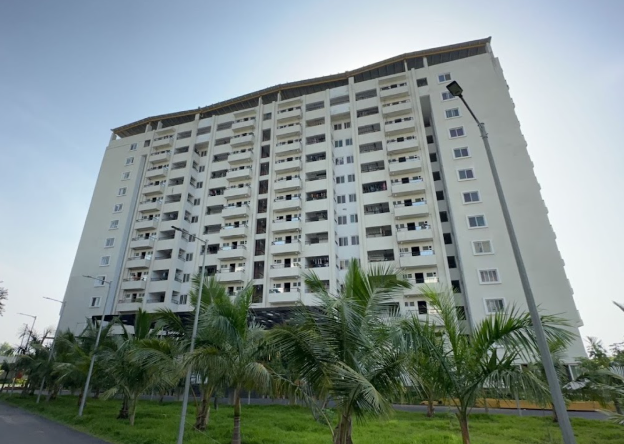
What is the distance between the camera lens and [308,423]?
16594mm

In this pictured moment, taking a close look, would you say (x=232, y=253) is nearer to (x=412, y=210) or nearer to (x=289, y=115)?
(x=289, y=115)

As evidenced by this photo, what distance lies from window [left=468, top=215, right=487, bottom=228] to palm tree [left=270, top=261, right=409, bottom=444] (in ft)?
91.4

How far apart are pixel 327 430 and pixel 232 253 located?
2760cm

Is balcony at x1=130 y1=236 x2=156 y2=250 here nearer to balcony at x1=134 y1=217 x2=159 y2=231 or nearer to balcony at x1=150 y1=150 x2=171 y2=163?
balcony at x1=134 y1=217 x2=159 y2=231

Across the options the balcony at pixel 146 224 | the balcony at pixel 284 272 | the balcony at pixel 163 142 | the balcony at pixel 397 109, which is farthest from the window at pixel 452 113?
the balcony at pixel 146 224

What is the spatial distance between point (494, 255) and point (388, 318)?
2671 centimetres

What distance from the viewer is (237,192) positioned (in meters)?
43.7

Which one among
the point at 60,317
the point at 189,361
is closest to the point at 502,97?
the point at 189,361

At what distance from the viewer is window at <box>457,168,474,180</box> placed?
35125 millimetres

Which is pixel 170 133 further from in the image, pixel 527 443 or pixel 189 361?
pixel 527 443

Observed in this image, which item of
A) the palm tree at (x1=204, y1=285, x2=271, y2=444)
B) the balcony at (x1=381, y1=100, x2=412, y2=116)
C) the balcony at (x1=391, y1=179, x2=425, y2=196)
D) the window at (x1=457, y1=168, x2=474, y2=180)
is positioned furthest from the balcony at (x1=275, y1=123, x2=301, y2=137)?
the palm tree at (x1=204, y1=285, x2=271, y2=444)

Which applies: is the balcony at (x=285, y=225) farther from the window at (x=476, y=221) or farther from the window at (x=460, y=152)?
the window at (x=460, y=152)

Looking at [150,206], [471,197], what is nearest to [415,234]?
[471,197]

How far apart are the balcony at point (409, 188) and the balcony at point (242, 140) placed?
20995mm
